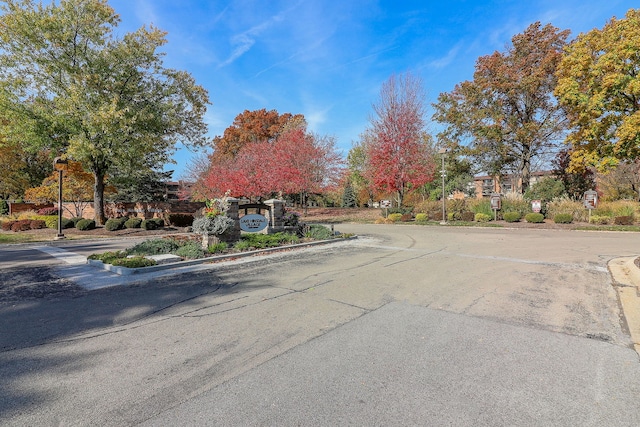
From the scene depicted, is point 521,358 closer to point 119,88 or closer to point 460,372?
point 460,372

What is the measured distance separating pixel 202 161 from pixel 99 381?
33.3 metres

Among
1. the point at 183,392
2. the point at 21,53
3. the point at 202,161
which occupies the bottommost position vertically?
the point at 183,392

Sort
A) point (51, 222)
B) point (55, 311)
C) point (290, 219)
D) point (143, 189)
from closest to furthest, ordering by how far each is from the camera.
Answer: point (55, 311)
point (290, 219)
point (51, 222)
point (143, 189)

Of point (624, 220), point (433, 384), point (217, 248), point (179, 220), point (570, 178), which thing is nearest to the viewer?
point (433, 384)

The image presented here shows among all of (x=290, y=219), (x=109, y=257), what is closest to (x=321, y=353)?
(x=109, y=257)

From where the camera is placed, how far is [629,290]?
557 cm

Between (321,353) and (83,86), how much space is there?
782 inches

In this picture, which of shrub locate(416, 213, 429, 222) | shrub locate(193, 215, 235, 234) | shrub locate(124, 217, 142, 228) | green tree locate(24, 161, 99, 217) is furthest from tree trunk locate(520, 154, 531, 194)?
green tree locate(24, 161, 99, 217)

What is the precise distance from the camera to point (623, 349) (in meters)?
3.37

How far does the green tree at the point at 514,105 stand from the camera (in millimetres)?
22562

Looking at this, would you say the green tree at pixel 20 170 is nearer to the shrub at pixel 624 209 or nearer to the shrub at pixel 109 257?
the shrub at pixel 109 257

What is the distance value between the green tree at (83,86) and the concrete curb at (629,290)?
1866cm

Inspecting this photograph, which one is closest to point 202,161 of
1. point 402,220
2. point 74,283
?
point 402,220

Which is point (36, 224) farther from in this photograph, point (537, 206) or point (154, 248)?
point (537, 206)
